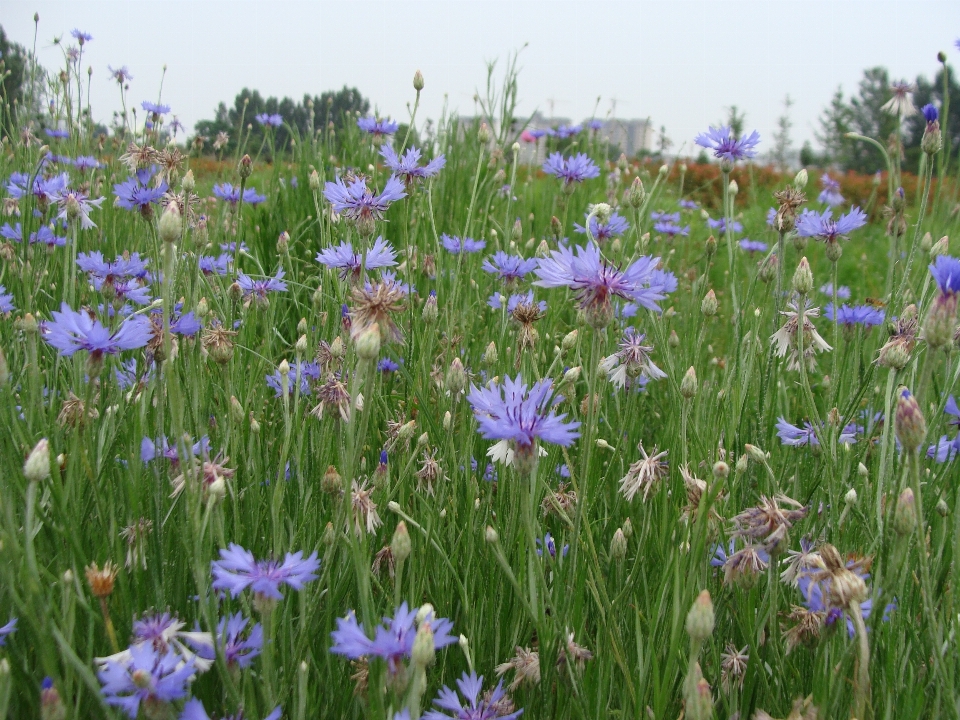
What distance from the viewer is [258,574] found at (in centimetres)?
77

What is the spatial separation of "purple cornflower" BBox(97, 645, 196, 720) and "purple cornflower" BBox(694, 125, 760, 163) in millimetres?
1752

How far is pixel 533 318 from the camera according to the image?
1.24 meters

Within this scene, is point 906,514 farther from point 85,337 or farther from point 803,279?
point 85,337

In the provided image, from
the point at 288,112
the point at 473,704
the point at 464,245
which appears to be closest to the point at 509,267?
the point at 464,245

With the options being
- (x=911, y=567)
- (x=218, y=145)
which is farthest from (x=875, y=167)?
(x=911, y=567)

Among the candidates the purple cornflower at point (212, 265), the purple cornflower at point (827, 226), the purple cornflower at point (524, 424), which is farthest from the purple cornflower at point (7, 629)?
the purple cornflower at point (827, 226)

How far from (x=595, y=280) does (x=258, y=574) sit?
0.51 m

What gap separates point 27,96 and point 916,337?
3572 mm

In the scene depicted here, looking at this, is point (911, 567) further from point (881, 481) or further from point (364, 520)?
point (364, 520)

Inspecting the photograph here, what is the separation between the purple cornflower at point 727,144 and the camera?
6.40 ft

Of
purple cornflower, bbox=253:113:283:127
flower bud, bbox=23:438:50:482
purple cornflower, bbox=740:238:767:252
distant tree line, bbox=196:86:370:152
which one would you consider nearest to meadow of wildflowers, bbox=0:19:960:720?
flower bud, bbox=23:438:50:482

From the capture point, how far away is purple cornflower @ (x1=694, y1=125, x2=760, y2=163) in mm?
1949

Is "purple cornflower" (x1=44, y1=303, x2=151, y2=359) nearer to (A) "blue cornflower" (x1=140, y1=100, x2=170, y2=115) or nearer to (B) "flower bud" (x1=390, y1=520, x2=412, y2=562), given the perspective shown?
(B) "flower bud" (x1=390, y1=520, x2=412, y2=562)

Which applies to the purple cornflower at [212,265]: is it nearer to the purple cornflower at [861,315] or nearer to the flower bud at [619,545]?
the flower bud at [619,545]
